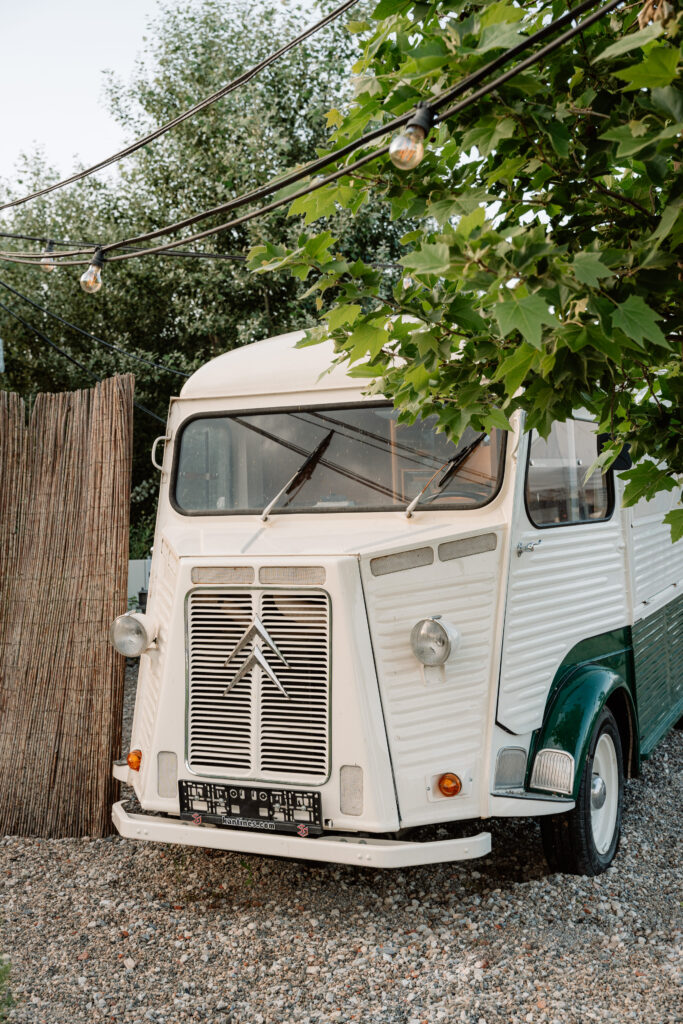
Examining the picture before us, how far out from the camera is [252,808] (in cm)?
407

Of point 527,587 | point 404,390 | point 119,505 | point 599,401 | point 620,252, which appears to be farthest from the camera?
point 119,505

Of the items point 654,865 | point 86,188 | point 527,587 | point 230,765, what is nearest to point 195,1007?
point 230,765

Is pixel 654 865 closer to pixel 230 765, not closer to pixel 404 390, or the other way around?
pixel 230 765

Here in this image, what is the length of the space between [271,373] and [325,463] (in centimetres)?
63

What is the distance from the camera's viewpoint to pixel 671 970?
3721 mm

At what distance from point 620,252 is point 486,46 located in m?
0.60

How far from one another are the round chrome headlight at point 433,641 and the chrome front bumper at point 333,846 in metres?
0.75

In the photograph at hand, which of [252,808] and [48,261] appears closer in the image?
[252,808]

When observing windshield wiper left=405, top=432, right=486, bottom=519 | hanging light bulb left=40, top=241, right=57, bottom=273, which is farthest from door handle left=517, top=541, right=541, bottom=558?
hanging light bulb left=40, top=241, right=57, bottom=273

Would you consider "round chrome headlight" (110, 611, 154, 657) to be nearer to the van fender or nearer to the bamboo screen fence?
the bamboo screen fence

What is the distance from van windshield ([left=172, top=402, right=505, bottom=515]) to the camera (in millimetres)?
4453

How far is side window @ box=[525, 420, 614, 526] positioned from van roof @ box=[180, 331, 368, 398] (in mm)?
961

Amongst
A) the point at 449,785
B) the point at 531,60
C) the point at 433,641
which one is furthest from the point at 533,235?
the point at 449,785

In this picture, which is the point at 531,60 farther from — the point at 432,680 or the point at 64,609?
the point at 64,609
